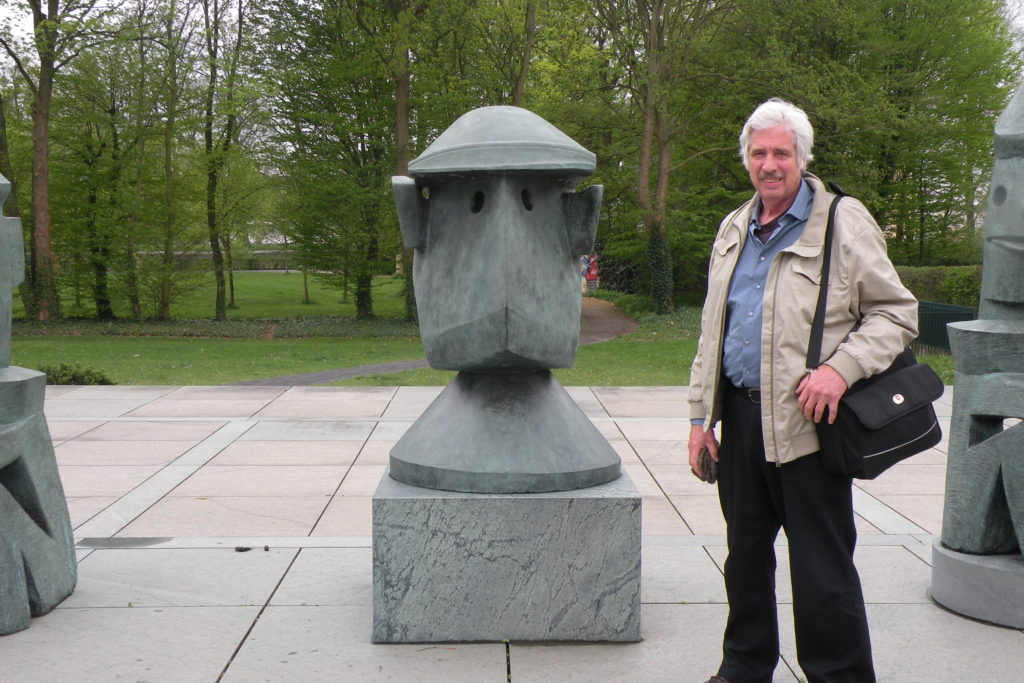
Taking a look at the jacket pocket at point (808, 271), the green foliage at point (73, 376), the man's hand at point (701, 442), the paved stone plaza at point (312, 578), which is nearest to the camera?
the jacket pocket at point (808, 271)

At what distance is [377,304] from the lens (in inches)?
1315

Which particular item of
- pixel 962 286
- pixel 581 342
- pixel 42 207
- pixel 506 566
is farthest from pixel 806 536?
pixel 42 207

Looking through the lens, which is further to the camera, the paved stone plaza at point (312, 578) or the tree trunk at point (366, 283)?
the tree trunk at point (366, 283)

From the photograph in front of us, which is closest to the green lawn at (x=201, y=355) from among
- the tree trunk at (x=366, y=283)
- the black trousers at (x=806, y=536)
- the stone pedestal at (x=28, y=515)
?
the tree trunk at (x=366, y=283)

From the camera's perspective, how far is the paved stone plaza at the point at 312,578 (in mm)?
3551

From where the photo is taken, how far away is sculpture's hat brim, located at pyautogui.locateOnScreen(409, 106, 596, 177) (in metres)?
3.58

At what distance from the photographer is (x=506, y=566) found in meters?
3.72

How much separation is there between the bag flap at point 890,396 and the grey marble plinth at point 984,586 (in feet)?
5.25

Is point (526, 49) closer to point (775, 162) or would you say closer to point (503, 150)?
point (503, 150)

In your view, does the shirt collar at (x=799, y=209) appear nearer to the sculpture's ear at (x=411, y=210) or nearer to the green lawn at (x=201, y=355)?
the sculpture's ear at (x=411, y=210)

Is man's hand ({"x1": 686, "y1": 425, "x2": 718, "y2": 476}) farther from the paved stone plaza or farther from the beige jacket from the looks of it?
the paved stone plaza

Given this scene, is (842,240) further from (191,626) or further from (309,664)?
(191,626)

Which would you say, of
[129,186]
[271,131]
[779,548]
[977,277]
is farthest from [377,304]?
[779,548]

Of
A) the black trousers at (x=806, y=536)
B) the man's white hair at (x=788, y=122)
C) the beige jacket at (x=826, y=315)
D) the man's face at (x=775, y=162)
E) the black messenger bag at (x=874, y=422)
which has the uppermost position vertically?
the man's white hair at (x=788, y=122)
